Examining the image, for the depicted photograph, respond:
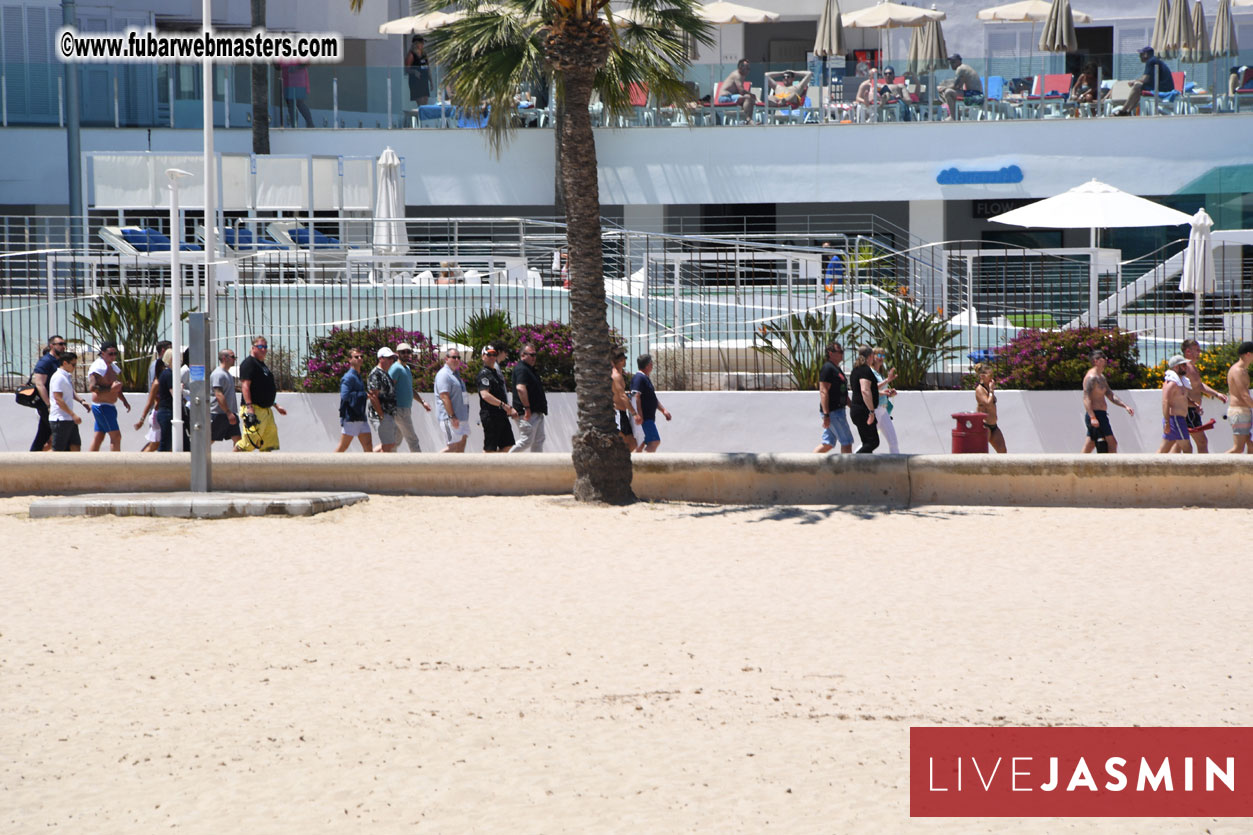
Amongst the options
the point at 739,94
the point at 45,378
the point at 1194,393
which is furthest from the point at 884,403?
the point at 739,94

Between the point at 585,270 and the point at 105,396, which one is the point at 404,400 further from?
the point at 105,396

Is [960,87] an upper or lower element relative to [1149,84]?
upper

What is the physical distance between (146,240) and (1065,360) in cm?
1446

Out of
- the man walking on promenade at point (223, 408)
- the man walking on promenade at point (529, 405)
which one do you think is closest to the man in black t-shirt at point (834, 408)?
the man walking on promenade at point (529, 405)

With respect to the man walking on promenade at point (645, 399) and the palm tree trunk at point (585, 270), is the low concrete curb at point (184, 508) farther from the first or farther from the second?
the man walking on promenade at point (645, 399)

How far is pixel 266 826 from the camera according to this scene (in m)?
5.59

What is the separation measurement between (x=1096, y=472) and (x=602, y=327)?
4380 mm

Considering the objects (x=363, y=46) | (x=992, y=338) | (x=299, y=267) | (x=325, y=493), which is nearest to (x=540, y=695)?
(x=325, y=493)

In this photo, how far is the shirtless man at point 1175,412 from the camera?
15.3 meters

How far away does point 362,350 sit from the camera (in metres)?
17.9

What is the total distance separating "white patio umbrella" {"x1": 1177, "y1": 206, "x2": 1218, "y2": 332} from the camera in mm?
17703

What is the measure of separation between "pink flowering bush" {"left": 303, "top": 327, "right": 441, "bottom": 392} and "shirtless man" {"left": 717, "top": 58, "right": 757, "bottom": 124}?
41.5ft

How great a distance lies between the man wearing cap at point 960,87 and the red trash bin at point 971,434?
13597 millimetres

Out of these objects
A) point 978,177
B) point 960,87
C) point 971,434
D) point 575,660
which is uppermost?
point 960,87
